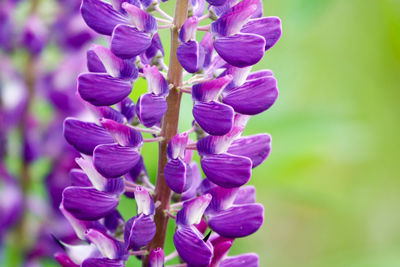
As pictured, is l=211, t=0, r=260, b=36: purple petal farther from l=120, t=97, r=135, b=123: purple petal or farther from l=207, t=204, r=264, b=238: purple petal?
l=207, t=204, r=264, b=238: purple petal

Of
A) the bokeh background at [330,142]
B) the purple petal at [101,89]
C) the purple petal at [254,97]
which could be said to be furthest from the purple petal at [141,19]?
the bokeh background at [330,142]

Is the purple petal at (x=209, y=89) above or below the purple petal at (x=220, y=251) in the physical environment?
above

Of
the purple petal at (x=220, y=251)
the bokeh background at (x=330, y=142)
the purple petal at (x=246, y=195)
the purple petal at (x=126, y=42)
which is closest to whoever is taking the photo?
the purple petal at (x=126, y=42)

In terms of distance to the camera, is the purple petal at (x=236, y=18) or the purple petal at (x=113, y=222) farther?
the purple petal at (x=113, y=222)

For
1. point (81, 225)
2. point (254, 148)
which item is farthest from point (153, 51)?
point (81, 225)

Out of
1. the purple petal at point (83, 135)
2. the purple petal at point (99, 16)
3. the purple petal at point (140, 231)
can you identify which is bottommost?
the purple petal at point (140, 231)

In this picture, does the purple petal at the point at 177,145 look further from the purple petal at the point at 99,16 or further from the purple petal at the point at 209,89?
the purple petal at the point at 99,16

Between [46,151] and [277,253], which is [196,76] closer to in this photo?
[46,151]
